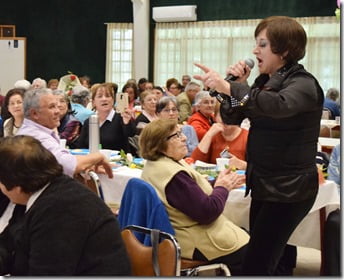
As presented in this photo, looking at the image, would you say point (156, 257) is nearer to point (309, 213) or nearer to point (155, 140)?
point (155, 140)

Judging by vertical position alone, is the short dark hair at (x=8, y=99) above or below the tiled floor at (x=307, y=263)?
above

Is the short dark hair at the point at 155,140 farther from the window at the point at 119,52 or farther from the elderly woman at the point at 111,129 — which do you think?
the window at the point at 119,52

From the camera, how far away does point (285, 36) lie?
2215mm

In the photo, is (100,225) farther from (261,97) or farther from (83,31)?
(83,31)

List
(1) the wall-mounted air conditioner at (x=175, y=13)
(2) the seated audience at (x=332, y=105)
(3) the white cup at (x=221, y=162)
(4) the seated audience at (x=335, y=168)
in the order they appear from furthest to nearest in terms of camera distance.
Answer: (1) the wall-mounted air conditioner at (x=175, y=13) < (2) the seated audience at (x=332, y=105) < (3) the white cup at (x=221, y=162) < (4) the seated audience at (x=335, y=168)

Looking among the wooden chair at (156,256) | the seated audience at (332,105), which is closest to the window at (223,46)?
the seated audience at (332,105)

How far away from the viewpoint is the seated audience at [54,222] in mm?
1700

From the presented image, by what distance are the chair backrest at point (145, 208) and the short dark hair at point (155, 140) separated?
22 centimetres

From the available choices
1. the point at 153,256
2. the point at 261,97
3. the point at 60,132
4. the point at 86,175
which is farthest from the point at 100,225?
the point at 60,132

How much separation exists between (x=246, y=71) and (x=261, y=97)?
34 cm

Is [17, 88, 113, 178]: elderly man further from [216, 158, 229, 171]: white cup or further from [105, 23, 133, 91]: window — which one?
[105, 23, 133, 91]: window

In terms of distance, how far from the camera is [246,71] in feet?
7.77

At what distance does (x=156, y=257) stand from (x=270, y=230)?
1.51ft

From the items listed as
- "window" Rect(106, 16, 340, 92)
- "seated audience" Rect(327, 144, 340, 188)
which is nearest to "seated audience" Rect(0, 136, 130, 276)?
"seated audience" Rect(327, 144, 340, 188)
